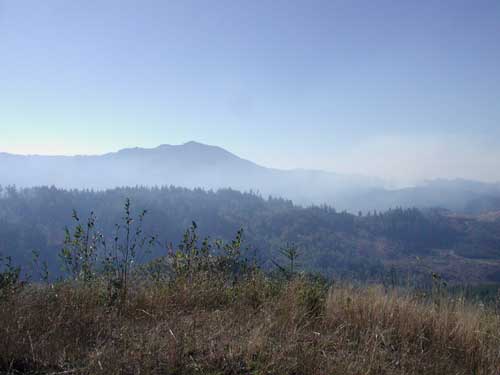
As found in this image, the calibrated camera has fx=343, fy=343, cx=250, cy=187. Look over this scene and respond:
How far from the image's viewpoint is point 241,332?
11.3 feet

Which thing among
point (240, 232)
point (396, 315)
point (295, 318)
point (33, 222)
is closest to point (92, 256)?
point (240, 232)

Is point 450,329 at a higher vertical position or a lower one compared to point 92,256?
lower

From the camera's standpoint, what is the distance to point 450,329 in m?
3.89

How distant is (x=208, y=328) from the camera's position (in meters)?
3.50

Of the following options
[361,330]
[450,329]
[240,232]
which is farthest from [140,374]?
[450,329]

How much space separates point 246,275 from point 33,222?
207 m

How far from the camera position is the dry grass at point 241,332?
2.83 metres

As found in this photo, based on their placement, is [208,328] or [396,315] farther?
[396,315]

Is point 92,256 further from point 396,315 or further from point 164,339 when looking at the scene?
point 396,315

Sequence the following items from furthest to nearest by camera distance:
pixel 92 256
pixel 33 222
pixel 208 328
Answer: pixel 33 222
pixel 92 256
pixel 208 328

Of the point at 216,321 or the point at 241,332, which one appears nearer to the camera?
the point at 241,332

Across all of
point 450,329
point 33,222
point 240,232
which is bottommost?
point 33,222

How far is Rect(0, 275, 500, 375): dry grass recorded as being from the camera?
283 cm

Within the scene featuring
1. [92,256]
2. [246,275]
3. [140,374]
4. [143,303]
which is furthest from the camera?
[246,275]
